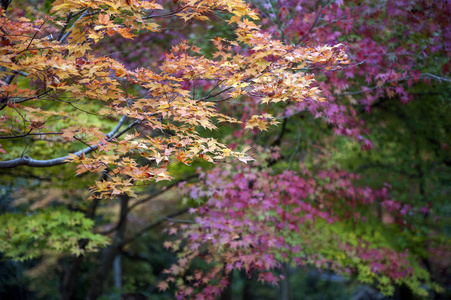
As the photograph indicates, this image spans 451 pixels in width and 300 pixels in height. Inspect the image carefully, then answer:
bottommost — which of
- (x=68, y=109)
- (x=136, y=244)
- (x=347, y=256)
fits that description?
(x=136, y=244)

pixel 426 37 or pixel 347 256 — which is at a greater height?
pixel 426 37

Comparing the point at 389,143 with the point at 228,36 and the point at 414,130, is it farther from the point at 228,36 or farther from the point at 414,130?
the point at 228,36

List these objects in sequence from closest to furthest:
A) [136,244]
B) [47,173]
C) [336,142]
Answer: [47,173] < [336,142] < [136,244]

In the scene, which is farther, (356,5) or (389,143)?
(389,143)

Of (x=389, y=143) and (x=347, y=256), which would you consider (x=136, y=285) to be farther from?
(x=389, y=143)

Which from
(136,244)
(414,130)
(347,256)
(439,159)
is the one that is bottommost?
(136,244)

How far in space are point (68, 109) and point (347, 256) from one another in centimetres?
591

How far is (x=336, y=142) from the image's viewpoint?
743cm

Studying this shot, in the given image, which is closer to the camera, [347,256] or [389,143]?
[347,256]

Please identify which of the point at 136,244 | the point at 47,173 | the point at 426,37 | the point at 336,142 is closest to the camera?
the point at 426,37

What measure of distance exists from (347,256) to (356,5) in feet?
15.5

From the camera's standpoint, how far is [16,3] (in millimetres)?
5191

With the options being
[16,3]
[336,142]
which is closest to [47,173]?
[16,3]

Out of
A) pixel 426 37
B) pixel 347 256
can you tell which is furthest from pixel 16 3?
pixel 347 256
